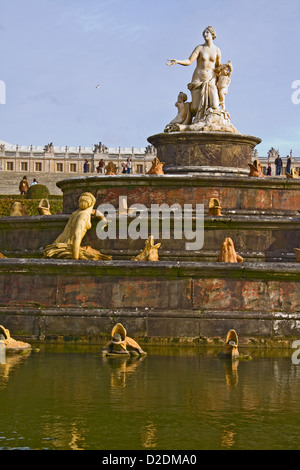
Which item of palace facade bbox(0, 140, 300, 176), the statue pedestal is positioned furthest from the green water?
palace facade bbox(0, 140, 300, 176)

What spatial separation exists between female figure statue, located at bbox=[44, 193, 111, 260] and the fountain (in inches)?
10.8

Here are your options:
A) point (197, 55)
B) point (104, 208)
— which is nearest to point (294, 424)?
point (104, 208)

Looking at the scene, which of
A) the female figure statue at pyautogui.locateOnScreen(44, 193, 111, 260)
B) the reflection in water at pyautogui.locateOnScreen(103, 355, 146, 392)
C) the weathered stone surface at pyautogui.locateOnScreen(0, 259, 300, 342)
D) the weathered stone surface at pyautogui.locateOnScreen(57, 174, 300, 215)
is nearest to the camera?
the reflection in water at pyautogui.locateOnScreen(103, 355, 146, 392)

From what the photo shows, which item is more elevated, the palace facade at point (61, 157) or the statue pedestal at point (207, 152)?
the palace facade at point (61, 157)

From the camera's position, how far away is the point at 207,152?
20188 millimetres

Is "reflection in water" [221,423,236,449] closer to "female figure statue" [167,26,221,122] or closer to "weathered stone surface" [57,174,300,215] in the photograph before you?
"weathered stone surface" [57,174,300,215]

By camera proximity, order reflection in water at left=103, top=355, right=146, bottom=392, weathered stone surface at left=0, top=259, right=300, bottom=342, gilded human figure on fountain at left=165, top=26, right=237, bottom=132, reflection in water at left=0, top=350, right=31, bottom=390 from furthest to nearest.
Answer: gilded human figure on fountain at left=165, top=26, right=237, bottom=132 < weathered stone surface at left=0, top=259, right=300, bottom=342 < reflection in water at left=0, top=350, right=31, bottom=390 < reflection in water at left=103, top=355, right=146, bottom=392

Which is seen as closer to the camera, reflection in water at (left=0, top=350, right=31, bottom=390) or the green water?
the green water

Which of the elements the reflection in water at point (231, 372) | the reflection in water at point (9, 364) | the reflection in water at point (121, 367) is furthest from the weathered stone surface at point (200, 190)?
the reflection in water at point (231, 372)

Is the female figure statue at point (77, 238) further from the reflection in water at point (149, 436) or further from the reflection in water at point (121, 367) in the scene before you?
the reflection in water at point (149, 436)

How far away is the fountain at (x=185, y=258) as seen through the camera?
41.3 ft

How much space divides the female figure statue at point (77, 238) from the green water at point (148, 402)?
2.90 meters

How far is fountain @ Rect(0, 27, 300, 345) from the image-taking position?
1259 centimetres

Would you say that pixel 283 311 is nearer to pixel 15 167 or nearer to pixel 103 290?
pixel 103 290
